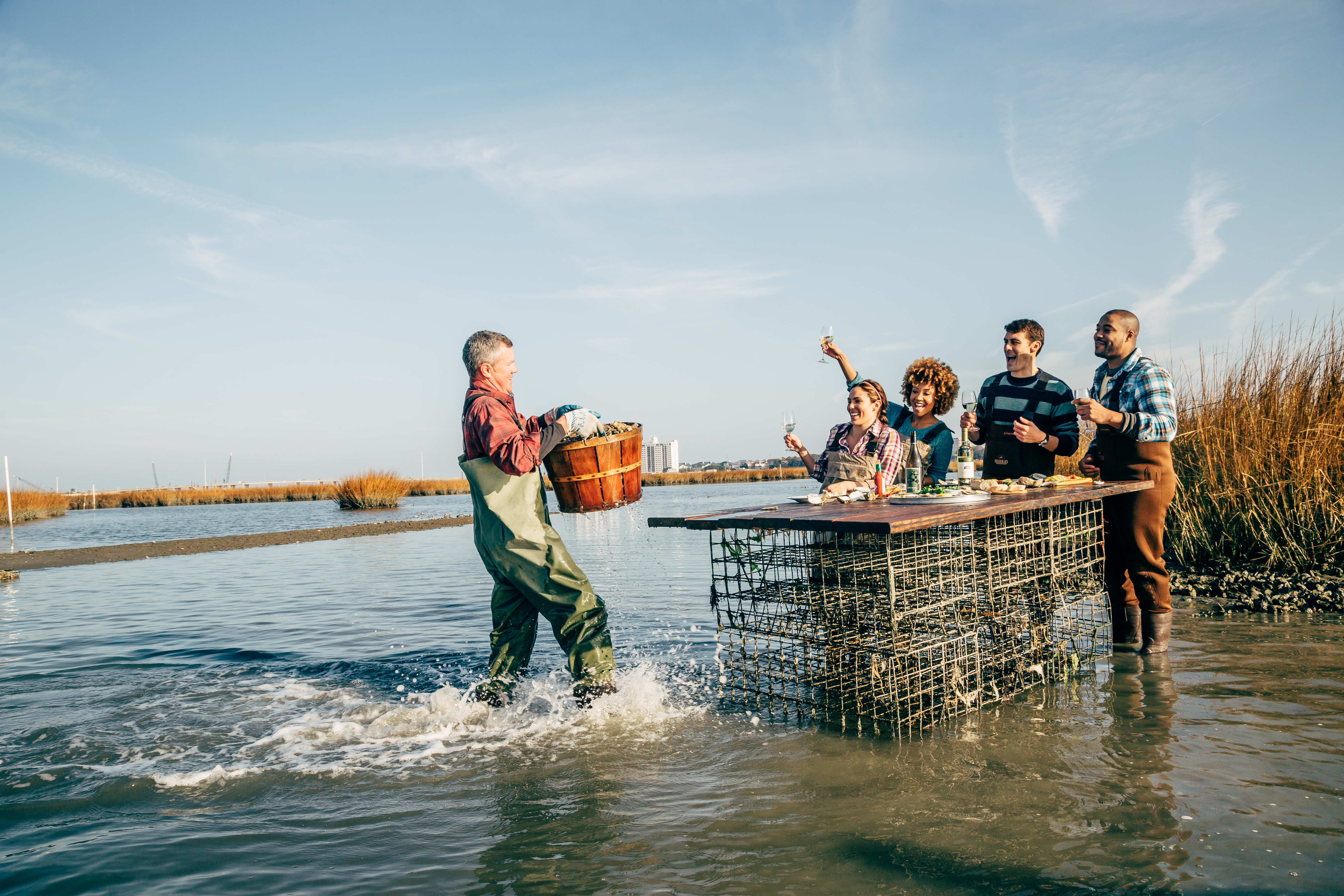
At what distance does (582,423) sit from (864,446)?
180 centimetres

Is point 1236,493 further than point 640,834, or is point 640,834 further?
point 1236,493

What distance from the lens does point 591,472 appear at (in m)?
5.21

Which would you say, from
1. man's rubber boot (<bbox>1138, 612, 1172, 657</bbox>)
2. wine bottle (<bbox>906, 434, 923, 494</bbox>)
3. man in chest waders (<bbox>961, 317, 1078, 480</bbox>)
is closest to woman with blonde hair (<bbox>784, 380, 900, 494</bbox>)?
wine bottle (<bbox>906, 434, 923, 494</bbox>)

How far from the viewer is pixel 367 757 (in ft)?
13.1

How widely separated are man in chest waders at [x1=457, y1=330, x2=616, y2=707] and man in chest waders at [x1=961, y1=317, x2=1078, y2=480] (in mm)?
2616

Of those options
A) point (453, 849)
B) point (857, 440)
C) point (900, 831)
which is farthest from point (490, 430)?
point (900, 831)

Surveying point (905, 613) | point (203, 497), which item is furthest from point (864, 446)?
point (203, 497)

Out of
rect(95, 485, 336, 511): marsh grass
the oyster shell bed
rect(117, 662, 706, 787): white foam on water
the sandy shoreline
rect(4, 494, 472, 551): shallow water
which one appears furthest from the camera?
rect(95, 485, 336, 511): marsh grass

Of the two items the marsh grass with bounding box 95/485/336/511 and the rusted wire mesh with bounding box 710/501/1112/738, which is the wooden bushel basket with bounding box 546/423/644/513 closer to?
the rusted wire mesh with bounding box 710/501/1112/738

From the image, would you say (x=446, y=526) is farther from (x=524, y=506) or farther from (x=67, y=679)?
(x=524, y=506)

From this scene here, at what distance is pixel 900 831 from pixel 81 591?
11771 millimetres

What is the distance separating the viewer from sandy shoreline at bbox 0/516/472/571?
1408 centimetres

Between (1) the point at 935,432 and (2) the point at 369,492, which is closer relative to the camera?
(1) the point at 935,432

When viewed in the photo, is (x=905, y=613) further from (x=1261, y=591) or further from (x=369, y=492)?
(x=369, y=492)
